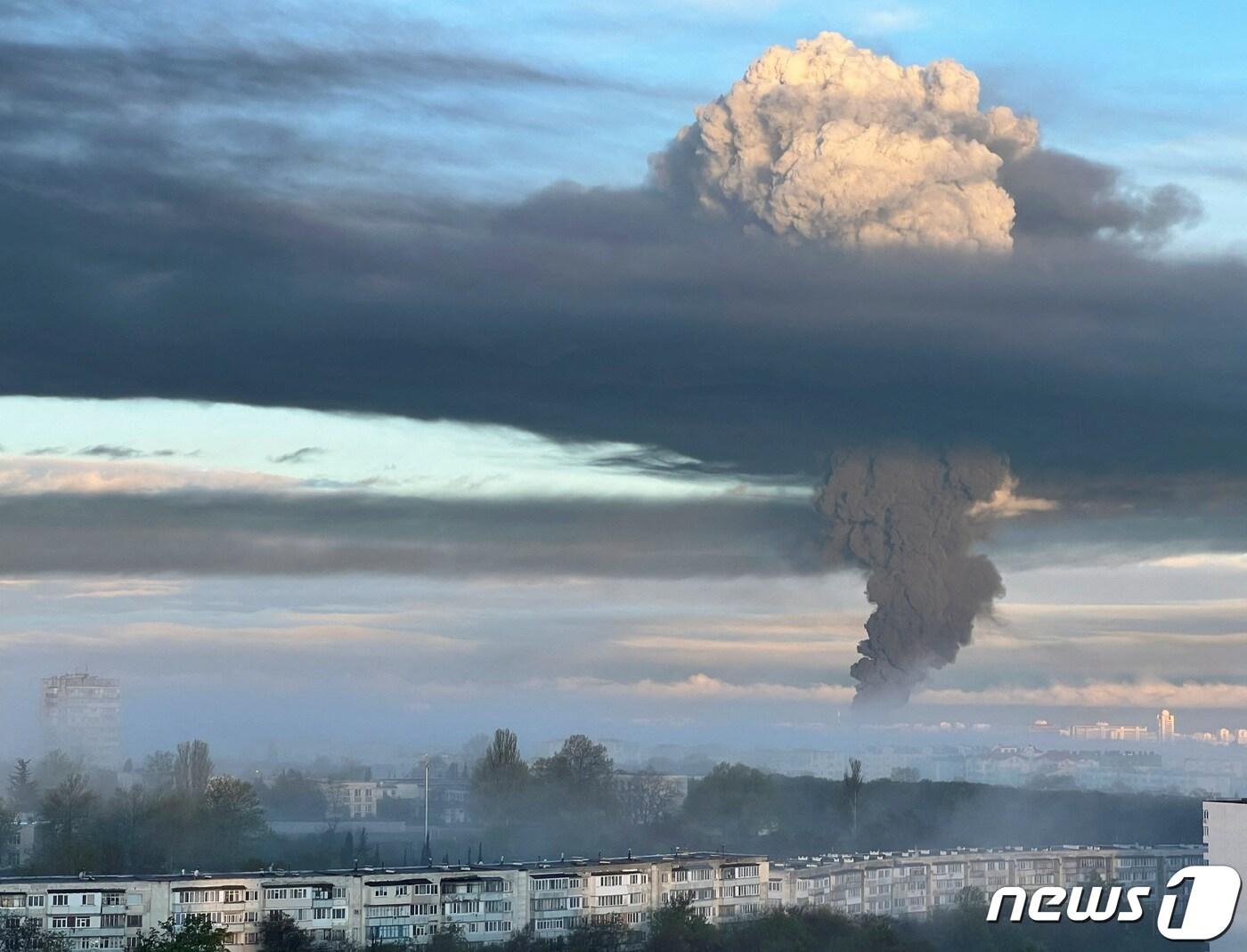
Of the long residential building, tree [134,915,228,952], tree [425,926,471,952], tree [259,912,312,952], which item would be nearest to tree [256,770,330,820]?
the long residential building

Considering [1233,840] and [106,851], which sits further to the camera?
[106,851]

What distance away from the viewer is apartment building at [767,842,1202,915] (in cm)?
6306

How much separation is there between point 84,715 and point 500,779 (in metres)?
38.6

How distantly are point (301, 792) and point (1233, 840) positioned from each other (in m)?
68.2

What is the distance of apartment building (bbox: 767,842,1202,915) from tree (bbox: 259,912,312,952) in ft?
48.6

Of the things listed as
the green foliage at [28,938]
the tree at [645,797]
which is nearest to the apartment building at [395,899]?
the green foliage at [28,938]

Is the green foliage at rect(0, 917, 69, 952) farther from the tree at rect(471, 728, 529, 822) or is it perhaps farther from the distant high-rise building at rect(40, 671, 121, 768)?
the distant high-rise building at rect(40, 671, 121, 768)

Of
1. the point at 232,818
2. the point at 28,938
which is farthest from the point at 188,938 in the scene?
the point at 232,818

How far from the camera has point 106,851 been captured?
67.7 m

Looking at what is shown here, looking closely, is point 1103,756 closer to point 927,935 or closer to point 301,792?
point 301,792

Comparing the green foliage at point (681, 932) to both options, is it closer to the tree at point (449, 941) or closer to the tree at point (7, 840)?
the tree at point (449, 941)

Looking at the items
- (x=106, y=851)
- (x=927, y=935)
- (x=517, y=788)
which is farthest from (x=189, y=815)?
(x=927, y=935)

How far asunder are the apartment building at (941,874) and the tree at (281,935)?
14.8 m

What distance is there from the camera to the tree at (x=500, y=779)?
8888 cm
